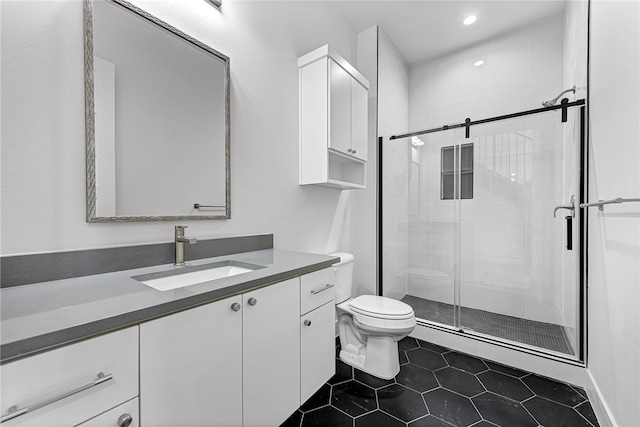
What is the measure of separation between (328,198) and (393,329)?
1109mm

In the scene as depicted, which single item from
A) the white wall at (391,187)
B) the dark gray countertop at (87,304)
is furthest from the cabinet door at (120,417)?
the white wall at (391,187)

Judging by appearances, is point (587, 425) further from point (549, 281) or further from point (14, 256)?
point (14, 256)

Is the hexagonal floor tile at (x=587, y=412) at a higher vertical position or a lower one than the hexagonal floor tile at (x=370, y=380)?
lower

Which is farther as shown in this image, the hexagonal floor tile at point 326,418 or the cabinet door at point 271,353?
the hexagonal floor tile at point 326,418

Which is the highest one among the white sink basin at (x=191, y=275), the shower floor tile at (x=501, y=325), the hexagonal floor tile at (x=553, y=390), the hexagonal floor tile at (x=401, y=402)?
the white sink basin at (x=191, y=275)

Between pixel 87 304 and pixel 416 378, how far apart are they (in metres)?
1.84

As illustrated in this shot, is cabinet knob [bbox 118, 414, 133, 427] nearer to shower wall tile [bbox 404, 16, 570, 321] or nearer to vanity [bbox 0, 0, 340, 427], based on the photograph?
vanity [bbox 0, 0, 340, 427]

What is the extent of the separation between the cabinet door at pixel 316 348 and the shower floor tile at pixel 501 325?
1.32 metres

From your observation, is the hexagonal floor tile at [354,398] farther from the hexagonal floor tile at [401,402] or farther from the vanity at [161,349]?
the vanity at [161,349]

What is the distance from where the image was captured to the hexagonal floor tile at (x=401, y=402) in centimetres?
148

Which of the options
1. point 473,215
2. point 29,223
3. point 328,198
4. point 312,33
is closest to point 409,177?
point 473,215

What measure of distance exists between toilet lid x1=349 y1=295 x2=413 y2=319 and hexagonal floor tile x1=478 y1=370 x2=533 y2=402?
65 cm

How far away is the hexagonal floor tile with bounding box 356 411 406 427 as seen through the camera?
4.59 feet

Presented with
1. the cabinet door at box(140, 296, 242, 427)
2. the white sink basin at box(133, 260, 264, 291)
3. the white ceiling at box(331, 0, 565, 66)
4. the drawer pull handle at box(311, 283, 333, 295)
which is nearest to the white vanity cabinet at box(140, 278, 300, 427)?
the cabinet door at box(140, 296, 242, 427)
